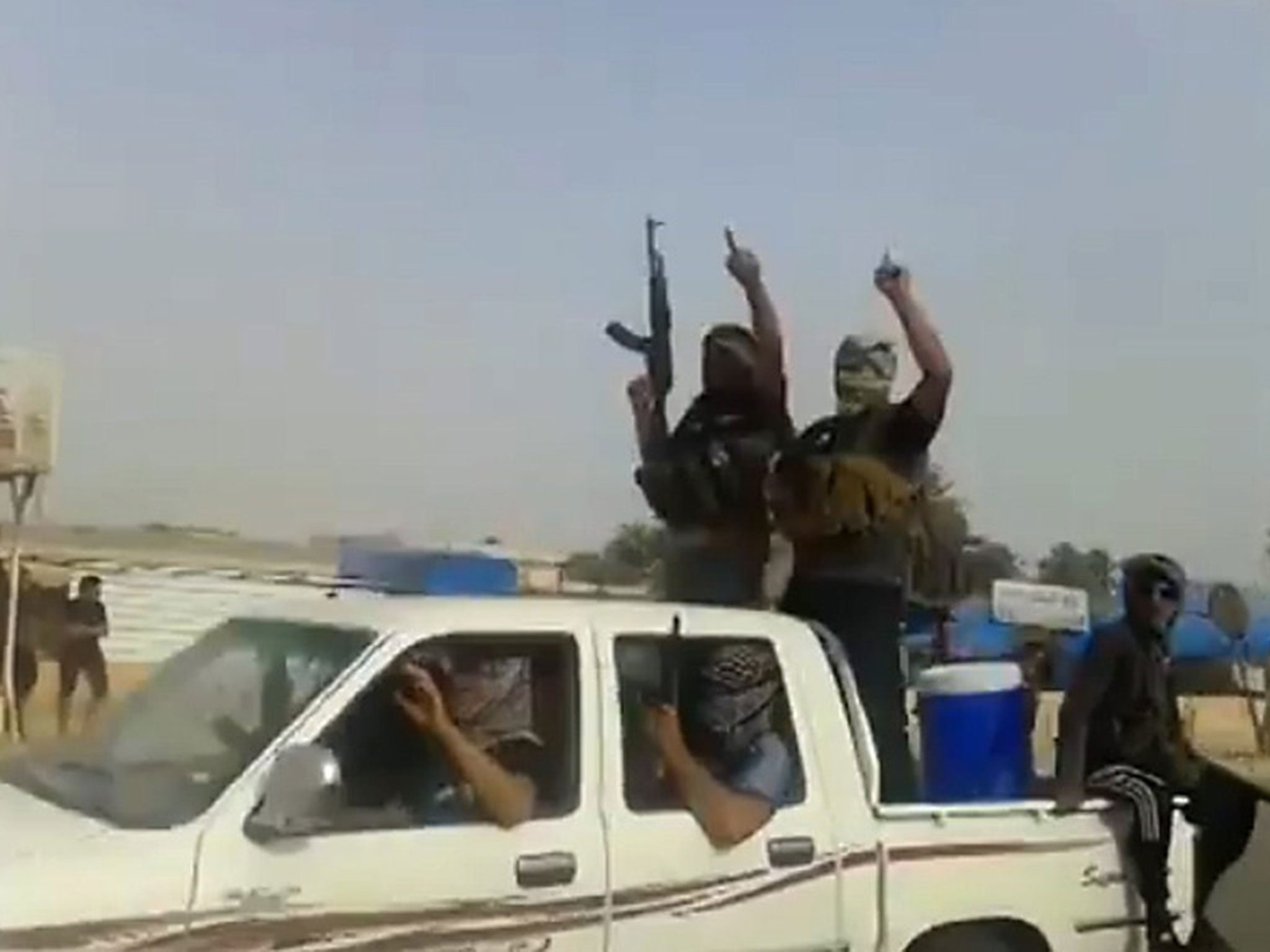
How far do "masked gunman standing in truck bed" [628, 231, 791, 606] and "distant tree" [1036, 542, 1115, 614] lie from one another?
2097 mm

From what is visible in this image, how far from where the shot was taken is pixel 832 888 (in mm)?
5648

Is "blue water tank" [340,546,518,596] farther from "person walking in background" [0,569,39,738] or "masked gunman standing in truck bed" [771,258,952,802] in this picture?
"person walking in background" [0,569,39,738]

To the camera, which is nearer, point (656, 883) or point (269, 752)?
point (269, 752)

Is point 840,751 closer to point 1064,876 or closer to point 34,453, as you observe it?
point 1064,876

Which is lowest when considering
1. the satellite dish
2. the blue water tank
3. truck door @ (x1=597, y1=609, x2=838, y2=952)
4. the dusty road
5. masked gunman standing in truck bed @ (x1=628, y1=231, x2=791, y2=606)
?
the dusty road

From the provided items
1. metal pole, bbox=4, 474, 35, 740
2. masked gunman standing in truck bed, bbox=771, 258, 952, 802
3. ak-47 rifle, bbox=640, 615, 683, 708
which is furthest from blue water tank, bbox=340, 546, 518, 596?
metal pole, bbox=4, 474, 35, 740

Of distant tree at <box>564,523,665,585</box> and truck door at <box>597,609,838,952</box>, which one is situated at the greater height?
distant tree at <box>564,523,665,585</box>

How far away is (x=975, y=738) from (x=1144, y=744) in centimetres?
67

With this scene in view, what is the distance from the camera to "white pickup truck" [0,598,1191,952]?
15.5ft

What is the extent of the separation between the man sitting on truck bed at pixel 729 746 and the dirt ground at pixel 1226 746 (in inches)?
42.5

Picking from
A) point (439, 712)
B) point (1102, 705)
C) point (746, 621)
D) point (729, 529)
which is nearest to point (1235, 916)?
point (1102, 705)

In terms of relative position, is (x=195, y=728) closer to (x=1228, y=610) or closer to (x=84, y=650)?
(x=1228, y=610)

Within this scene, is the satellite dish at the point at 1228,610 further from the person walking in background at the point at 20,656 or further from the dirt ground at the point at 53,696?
the person walking in background at the point at 20,656

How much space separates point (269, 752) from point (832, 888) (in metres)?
1.60
